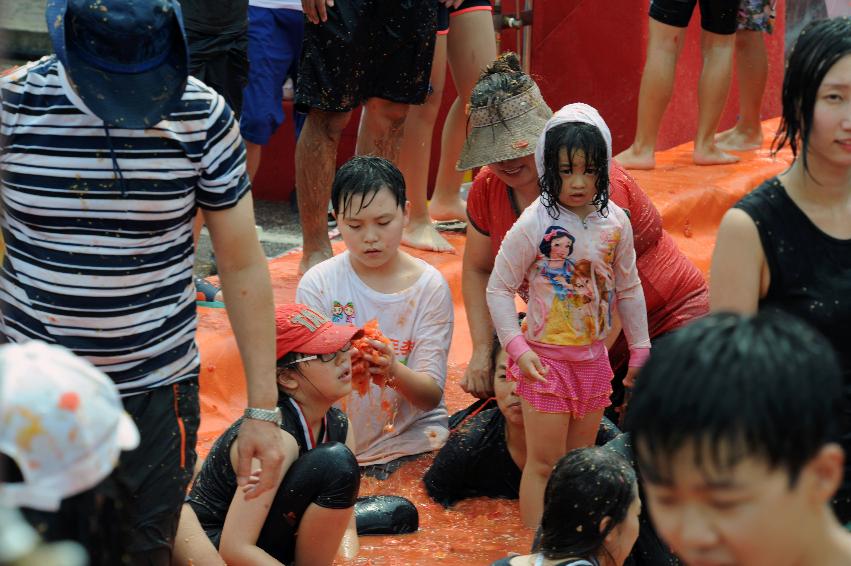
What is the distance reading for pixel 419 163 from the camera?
20.0ft

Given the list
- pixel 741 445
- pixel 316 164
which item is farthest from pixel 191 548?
pixel 316 164

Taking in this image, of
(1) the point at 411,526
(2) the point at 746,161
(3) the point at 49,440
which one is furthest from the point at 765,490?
(2) the point at 746,161

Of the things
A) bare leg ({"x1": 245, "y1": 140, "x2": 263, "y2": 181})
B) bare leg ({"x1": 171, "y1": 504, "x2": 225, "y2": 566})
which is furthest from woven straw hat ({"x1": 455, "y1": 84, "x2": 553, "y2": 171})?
bare leg ({"x1": 171, "y1": 504, "x2": 225, "y2": 566})

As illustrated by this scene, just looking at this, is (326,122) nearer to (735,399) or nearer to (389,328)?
(389,328)

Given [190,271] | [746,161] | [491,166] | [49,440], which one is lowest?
[746,161]

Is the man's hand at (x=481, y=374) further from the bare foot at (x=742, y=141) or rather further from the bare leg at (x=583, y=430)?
the bare foot at (x=742, y=141)

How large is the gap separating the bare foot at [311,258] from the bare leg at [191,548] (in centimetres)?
239

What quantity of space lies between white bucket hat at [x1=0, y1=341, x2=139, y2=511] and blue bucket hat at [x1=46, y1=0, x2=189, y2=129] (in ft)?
2.83

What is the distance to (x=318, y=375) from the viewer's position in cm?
369

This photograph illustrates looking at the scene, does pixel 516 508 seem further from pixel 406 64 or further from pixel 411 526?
pixel 406 64

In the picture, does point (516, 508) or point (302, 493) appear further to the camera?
point (516, 508)

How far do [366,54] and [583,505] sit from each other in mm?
2986

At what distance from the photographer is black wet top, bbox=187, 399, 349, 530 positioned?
3.58 meters

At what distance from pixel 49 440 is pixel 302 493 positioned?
70.5 inches
